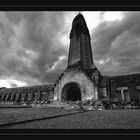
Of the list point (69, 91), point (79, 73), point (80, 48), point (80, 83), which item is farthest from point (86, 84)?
point (80, 48)

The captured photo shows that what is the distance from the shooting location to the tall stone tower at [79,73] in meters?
20.5

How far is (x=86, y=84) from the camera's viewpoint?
2061 centimetres

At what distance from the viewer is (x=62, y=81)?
74.9 feet

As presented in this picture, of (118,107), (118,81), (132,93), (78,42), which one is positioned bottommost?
(118,107)

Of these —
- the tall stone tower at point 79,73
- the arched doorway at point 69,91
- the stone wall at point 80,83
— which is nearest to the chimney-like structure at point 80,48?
the tall stone tower at point 79,73

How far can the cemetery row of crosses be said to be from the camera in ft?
60.2

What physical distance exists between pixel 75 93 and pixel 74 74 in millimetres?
4806

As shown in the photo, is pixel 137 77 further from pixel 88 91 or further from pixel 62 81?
pixel 62 81

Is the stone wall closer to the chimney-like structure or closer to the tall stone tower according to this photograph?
the tall stone tower

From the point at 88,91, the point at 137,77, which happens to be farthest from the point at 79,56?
the point at 137,77

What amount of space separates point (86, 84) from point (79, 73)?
235 cm

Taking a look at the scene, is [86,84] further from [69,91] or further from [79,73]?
[69,91]

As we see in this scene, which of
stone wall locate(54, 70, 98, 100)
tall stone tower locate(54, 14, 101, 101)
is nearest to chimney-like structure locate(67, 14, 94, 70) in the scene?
tall stone tower locate(54, 14, 101, 101)
